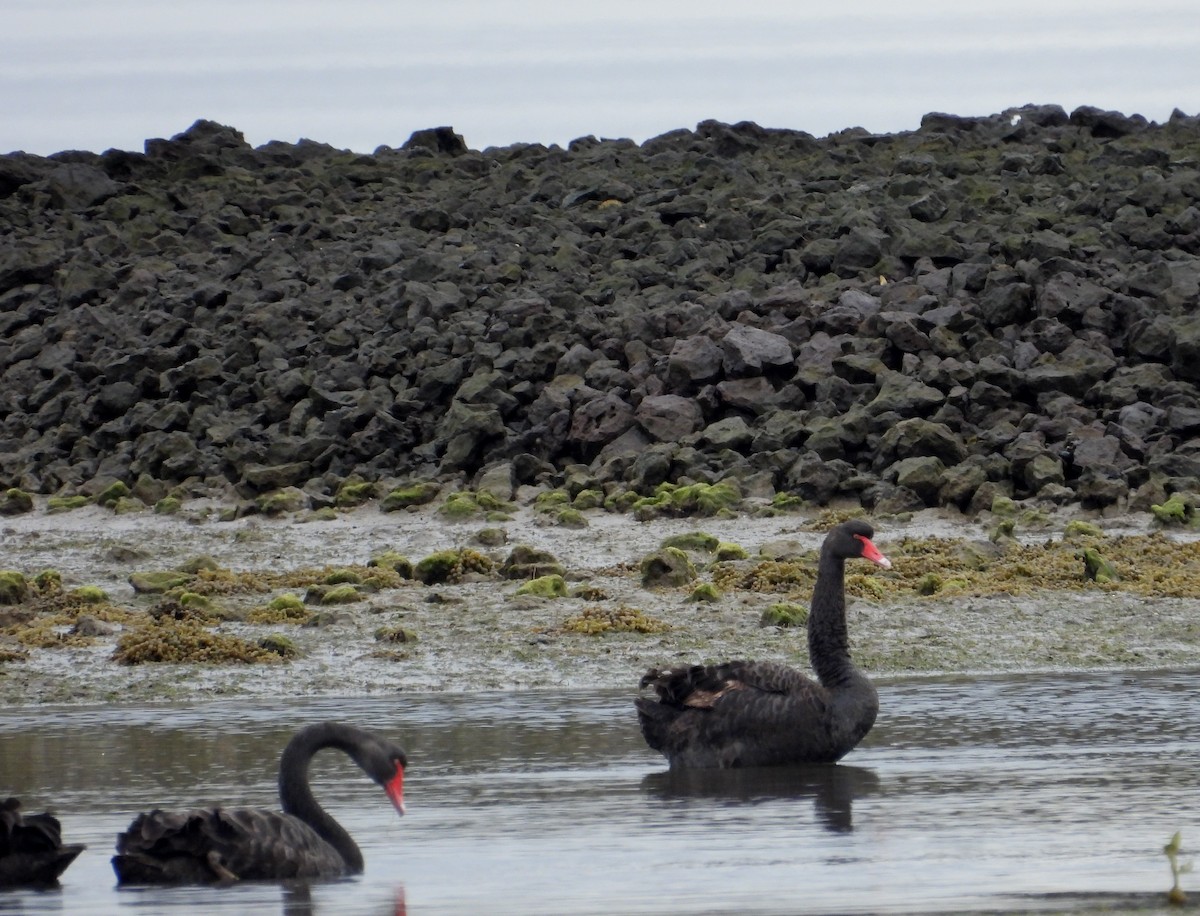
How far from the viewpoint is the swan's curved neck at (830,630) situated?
13164 millimetres

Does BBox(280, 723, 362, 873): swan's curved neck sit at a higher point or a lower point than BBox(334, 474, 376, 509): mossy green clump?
lower

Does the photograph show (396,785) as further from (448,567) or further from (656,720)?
(448,567)

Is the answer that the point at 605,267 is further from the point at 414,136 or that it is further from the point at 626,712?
the point at 626,712

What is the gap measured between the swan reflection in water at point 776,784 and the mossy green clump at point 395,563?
27.0 ft

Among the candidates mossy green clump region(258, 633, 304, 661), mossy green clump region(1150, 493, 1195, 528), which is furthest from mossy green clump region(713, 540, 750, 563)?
mossy green clump region(258, 633, 304, 661)

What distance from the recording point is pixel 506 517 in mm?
24641

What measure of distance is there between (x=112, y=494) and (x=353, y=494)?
11.9 ft

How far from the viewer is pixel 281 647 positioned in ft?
57.3

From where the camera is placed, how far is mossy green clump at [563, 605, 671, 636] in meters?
18.0

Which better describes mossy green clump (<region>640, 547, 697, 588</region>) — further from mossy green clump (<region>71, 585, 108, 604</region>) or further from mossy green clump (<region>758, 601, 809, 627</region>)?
mossy green clump (<region>71, 585, 108, 604</region>)

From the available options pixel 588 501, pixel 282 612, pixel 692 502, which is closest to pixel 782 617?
pixel 282 612

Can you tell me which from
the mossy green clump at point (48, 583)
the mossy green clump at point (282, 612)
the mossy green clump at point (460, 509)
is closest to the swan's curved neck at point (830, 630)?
the mossy green clump at point (282, 612)

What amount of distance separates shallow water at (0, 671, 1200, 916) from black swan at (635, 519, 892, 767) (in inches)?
6.2

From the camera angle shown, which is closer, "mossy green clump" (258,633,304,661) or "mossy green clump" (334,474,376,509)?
"mossy green clump" (258,633,304,661)
